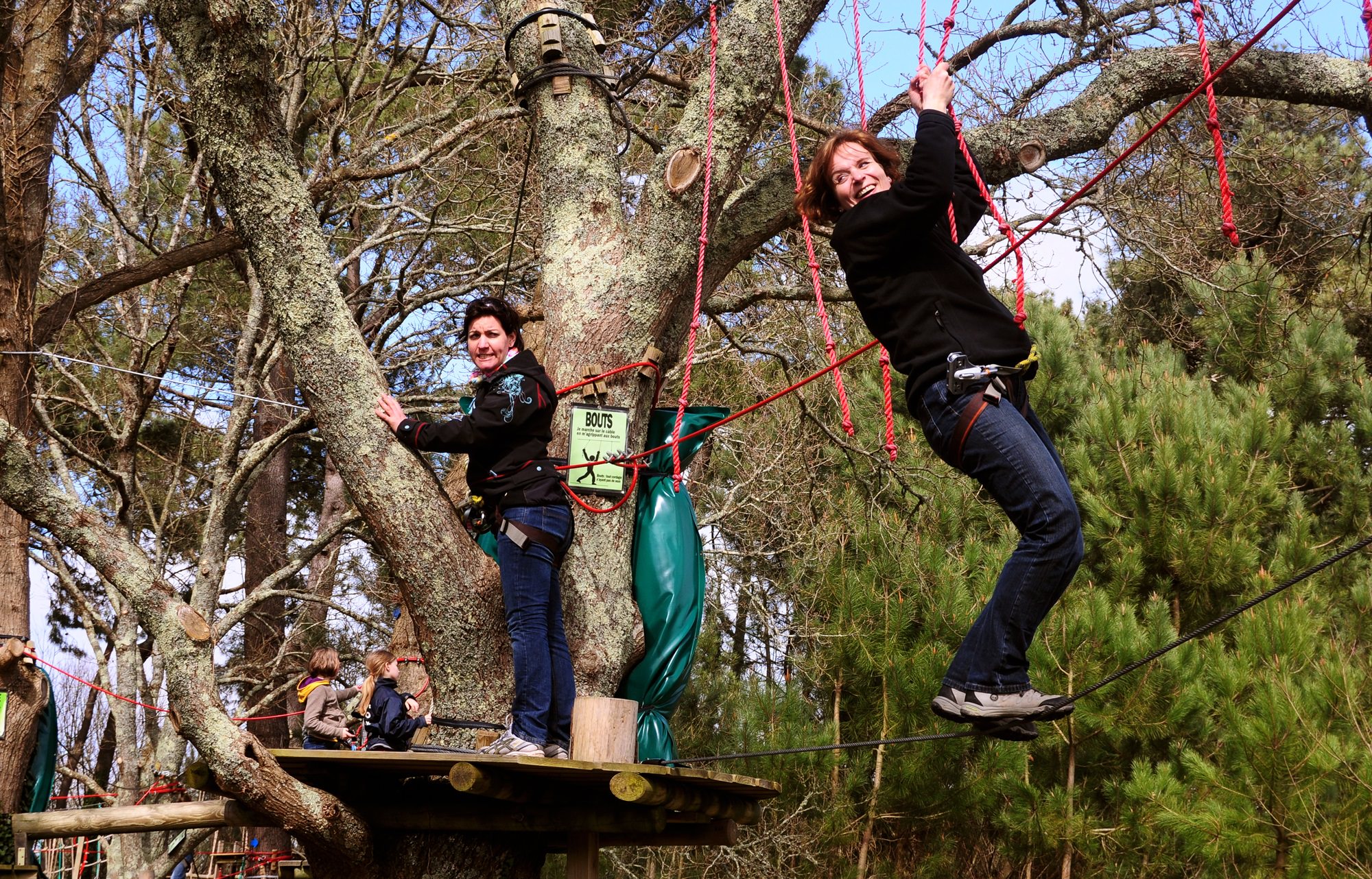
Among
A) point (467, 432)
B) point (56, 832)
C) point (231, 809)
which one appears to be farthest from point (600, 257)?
point (56, 832)

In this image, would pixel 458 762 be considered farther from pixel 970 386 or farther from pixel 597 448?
pixel 970 386

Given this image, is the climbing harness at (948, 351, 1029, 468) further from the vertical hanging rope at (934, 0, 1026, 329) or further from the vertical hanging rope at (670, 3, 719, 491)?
the vertical hanging rope at (670, 3, 719, 491)

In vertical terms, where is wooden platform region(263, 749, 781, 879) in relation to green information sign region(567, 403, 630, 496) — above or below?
below

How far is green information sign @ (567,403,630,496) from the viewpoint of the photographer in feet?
14.5

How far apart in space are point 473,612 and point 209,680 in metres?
→ 0.83

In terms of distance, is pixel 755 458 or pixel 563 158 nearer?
pixel 563 158

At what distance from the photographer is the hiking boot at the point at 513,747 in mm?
3648

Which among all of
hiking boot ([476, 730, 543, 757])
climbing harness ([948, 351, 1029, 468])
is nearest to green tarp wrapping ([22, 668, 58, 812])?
hiking boot ([476, 730, 543, 757])

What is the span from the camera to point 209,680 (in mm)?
3611

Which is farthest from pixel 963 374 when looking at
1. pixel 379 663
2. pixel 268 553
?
pixel 268 553

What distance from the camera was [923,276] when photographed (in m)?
2.99

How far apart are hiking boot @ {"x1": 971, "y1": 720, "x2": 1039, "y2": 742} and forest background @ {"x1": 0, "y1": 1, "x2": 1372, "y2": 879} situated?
1704mm

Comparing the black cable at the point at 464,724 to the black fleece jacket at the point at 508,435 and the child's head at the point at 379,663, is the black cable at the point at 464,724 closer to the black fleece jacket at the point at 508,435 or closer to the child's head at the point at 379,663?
the black fleece jacket at the point at 508,435

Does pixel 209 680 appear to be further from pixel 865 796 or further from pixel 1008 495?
pixel 865 796
